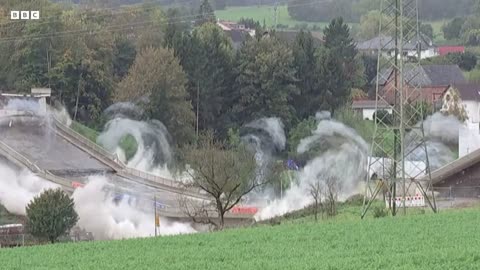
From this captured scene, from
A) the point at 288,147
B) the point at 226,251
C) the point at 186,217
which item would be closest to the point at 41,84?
the point at 288,147

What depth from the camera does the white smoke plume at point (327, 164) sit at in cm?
5216

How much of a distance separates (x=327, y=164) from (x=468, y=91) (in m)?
31.3

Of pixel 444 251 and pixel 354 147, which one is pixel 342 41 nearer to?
pixel 354 147

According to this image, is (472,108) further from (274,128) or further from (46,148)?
(46,148)

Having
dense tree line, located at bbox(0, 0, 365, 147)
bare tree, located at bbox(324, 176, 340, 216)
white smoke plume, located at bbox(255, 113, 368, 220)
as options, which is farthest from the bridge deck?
bare tree, located at bbox(324, 176, 340, 216)

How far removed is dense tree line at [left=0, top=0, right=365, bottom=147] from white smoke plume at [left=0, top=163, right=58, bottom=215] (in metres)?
16.6

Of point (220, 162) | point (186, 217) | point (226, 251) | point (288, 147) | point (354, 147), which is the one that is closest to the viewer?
point (226, 251)

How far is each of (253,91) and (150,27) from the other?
26.1 m

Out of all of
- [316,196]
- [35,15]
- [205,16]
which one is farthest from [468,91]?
[205,16]

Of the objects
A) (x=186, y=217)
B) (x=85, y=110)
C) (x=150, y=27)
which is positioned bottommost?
(x=186, y=217)

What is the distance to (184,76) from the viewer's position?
234 feet

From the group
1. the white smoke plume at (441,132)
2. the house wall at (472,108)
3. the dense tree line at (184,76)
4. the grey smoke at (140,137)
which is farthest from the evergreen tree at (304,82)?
the house wall at (472,108)

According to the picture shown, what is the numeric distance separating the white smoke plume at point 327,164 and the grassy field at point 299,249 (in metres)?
16.7

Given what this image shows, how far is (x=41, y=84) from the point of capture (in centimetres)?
7338
